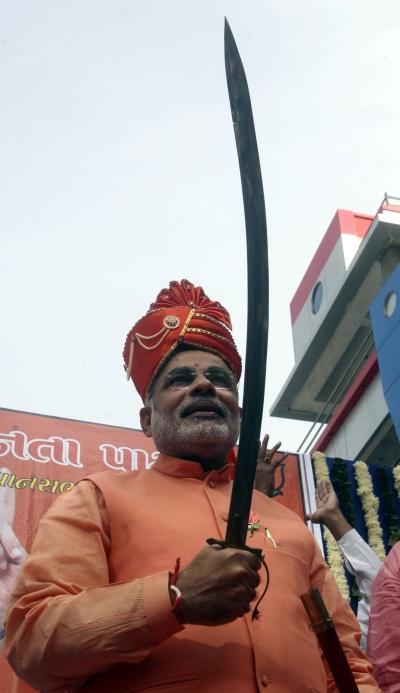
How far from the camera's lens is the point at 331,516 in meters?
4.33

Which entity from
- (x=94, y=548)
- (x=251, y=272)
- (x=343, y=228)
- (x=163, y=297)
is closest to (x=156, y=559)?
(x=94, y=548)

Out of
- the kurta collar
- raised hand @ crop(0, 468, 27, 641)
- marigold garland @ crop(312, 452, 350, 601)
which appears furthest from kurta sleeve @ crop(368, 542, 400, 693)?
raised hand @ crop(0, 468, 27, 641)

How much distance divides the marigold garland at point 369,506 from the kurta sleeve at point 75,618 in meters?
4.31

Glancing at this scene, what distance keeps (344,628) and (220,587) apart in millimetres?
816

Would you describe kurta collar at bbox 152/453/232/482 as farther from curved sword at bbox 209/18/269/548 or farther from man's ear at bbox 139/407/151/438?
curved sword at bbox 209/18/269/548

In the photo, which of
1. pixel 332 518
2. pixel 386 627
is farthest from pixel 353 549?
pixel 386 627

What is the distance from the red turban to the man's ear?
0.06m

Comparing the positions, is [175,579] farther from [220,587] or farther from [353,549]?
[353,549]

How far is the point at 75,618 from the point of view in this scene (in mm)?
1810

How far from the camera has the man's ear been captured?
118 inches

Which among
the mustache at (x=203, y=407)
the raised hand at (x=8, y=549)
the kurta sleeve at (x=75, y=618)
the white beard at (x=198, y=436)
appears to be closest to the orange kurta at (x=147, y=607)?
the kurta sleeve at (x=75, y=618)

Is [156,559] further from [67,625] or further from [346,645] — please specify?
[346,645]

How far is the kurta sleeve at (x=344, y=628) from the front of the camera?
2.24 meters

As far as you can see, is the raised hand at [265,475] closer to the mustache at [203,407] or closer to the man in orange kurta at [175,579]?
the man in orange kurta at [175,579]
